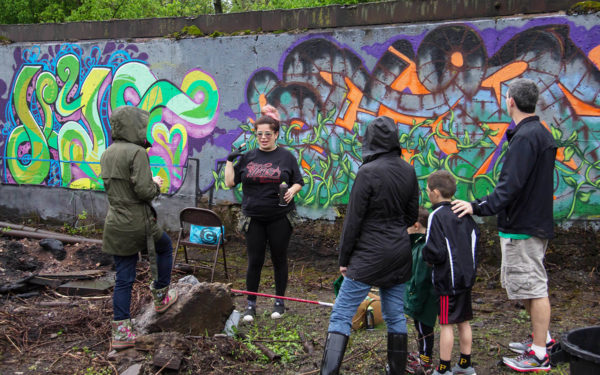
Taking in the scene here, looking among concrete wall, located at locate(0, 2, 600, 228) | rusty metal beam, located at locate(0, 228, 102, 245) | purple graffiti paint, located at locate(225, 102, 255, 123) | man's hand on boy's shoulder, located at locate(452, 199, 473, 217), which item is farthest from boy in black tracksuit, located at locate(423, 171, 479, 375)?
rusty metal beam, located at locate(0, 228, 102, 245)

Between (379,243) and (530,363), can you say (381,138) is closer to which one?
(379,243)

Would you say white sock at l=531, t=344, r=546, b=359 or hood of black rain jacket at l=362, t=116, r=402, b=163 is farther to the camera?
white sock at l=531, t=344, r=546, b=359

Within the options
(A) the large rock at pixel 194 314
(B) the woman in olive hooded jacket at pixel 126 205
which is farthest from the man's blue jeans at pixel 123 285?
(A) the large rock at pixel 194 314

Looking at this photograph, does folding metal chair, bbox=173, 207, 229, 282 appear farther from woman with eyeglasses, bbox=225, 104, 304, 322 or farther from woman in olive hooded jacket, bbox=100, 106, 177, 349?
woman in olive hooded jacket, bbox=100, 106, 177, 349

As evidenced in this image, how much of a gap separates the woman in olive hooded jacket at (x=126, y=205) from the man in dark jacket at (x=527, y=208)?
2508 millimetres

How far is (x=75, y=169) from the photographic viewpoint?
9.38 meters

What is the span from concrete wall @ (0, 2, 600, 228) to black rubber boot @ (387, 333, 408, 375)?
10.8ft

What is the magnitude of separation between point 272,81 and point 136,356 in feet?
14.9

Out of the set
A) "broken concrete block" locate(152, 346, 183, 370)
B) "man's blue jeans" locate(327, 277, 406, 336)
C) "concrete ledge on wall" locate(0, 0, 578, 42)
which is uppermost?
"concrete ledge on wall" locate(0, 0, 578, 42)

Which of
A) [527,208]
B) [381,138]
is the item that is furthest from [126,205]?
[527,208]

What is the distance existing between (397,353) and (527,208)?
141 cm

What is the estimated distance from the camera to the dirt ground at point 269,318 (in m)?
4.28

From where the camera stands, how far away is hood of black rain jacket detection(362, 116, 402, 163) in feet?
12.4

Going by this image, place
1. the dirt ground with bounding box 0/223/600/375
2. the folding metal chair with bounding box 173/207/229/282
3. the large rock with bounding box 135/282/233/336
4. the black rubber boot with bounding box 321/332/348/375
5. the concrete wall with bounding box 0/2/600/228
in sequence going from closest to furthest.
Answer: the black rubber boot with bounding box 321/332/348/375, the dirt ground with bounding box 0/223/600/375, the large rock with bounding box 135/282/233/336, the concrete wall with bounding box 0/2/600/228, the folding metal chair with bounding box 173/207/229/282
